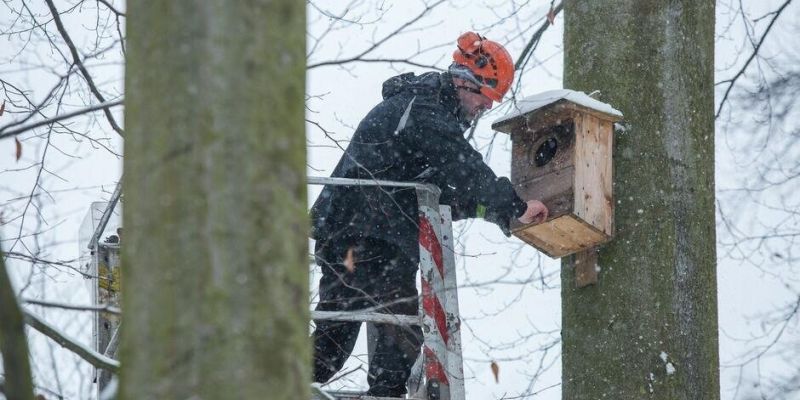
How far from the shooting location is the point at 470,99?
218 inches

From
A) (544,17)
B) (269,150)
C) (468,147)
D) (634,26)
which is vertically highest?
(544,17)

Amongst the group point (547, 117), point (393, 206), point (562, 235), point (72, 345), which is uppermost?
point (547, 117)

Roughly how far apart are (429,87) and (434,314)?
1.15m

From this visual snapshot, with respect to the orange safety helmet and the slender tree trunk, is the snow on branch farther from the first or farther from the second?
the orange safety helmet

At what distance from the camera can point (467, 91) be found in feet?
18.1

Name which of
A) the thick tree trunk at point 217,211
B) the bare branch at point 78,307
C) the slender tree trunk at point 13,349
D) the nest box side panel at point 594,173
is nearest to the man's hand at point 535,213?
the nest box side panel at point 594,173

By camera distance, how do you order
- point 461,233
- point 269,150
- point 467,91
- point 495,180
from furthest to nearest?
1. point 461,233
2. point 467,91
3. point 495,180
4. point 269,150

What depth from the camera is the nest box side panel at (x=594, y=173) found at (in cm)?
448

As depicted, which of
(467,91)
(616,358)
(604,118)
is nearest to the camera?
(616,358)

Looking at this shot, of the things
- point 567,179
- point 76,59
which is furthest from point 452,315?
point 76,59

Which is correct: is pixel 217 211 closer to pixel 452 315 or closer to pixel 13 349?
pixel 13 349

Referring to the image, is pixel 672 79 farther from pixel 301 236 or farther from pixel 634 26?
pixel 301 236

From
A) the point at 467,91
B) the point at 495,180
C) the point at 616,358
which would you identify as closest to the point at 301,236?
the point at 616,358

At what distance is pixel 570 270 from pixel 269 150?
2.70 meters
